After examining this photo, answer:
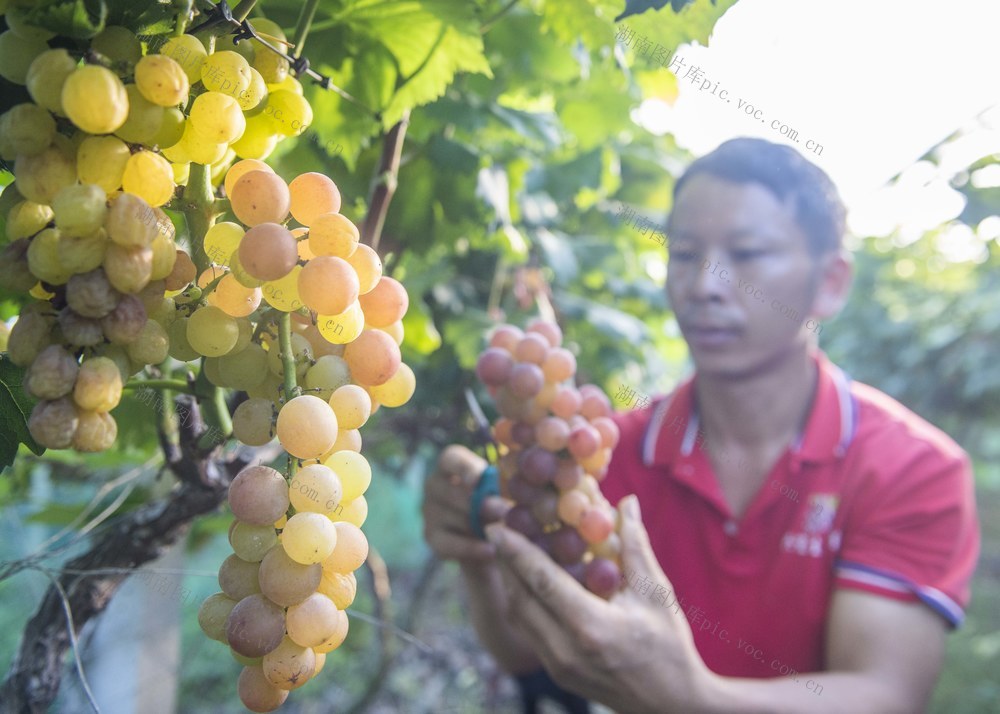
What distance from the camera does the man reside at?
3.65 ft

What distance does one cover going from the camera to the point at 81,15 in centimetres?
32

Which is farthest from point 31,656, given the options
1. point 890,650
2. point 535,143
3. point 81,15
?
point 890,650

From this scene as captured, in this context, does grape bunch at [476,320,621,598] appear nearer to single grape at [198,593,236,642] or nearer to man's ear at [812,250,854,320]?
single grape at [198,593,236,642]

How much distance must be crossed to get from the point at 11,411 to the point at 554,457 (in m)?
0.52

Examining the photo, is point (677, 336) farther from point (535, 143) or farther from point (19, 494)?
point (19, 494)

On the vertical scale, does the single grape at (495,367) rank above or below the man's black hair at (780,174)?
below

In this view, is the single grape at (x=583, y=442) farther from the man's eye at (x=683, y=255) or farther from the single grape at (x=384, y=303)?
the man's eye at (x=683, y=255)

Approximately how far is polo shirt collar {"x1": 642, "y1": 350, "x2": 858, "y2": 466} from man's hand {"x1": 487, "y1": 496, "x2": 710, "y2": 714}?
62 centimetres

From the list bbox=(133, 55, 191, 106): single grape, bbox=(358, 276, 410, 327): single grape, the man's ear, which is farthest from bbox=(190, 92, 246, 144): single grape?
the man's ear

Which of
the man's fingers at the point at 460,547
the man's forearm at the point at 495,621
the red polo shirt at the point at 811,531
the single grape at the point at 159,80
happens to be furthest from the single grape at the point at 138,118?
the red polo shirt at the point at 811,531

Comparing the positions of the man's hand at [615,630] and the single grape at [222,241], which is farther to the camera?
the man's hand at [615,630]

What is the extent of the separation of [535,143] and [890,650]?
97cm

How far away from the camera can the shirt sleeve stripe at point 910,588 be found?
1115 mm

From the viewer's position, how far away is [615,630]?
764 mm
